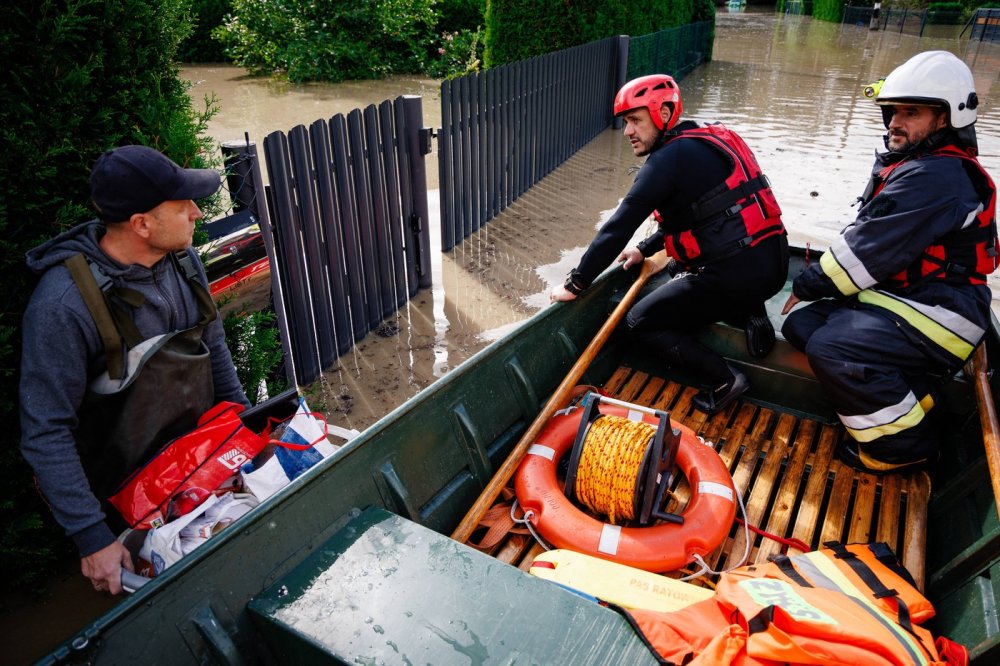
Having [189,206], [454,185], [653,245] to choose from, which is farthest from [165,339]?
[454,185]

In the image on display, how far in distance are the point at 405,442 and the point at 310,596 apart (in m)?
0.82

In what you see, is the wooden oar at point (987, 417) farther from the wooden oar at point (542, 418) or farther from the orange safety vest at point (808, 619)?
the wooden oar at point (542, 418)

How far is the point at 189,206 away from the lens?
7.98 feet

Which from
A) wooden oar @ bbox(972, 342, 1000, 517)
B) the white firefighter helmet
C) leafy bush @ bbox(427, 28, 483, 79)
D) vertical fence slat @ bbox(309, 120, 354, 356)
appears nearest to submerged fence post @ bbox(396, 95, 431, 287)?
vertical fence slat @ bbox(309, 120, 354, 356)

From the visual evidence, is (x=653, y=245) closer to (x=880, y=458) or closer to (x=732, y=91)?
(x=880, y=458)

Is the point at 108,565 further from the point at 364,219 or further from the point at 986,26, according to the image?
the point at 986,26

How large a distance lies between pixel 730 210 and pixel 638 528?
191 cm

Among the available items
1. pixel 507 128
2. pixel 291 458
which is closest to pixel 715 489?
pixel 291 458

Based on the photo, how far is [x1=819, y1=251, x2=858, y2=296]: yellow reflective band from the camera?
334cm

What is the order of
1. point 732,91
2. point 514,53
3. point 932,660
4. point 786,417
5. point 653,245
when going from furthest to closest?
point 732,91, point 514,53, point 653,245, point 786,417, point 932,660

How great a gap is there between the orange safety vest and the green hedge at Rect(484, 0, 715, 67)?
36.8 feet

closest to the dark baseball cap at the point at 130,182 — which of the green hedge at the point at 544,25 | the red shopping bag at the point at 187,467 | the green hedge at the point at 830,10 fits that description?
the red shopping bag at the point at 187,467

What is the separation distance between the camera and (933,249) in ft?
10.4

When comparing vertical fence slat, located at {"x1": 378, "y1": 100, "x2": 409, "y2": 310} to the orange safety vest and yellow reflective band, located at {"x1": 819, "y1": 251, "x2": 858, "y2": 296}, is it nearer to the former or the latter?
yellow reflective band, located at {"x1": 819, "y1": 251, "x2": 858, "y2": 296}
